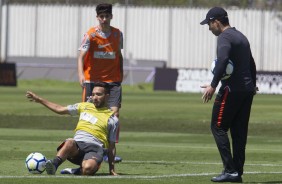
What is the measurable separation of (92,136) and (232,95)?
194 cm

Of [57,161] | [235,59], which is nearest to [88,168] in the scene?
[57,161]

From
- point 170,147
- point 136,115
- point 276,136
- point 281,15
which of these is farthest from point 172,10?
point 170,147

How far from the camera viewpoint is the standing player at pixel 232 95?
511 inches

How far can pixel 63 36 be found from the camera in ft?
215

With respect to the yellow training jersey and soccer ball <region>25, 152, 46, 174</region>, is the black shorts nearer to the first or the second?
the yellow training jersey

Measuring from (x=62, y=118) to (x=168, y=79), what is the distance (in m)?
18.0

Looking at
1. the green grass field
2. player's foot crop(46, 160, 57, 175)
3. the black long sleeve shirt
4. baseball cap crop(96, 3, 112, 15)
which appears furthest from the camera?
baseball cap crop(96, 3, 112, 15)

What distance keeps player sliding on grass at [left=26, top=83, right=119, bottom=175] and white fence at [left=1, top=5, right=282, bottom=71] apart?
157ft

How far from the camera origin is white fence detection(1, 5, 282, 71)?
61.7 m

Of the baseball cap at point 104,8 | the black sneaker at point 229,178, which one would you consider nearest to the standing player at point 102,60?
the baseball cap at point 104,8

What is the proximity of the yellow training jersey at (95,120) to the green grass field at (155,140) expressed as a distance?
540 millimetres

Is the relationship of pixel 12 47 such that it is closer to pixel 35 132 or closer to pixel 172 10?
pixel 172 10

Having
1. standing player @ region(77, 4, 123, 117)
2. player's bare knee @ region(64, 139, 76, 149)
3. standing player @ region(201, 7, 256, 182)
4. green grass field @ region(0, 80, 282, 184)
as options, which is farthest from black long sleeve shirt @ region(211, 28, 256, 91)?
standing player @ region(77, 4, 123, 117)

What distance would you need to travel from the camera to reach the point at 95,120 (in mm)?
13633
